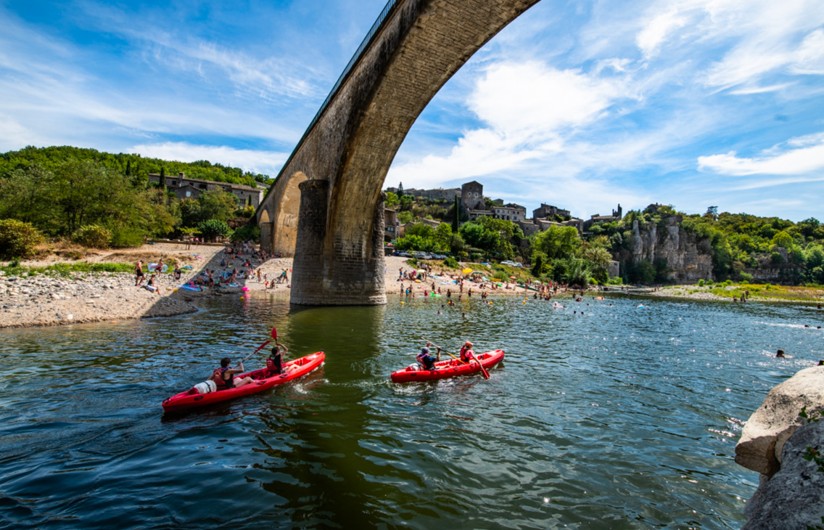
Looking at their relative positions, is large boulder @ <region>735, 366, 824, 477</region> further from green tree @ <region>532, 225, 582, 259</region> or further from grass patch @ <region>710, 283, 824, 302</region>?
green tree @ <region>532, 225, 582, 259</region>

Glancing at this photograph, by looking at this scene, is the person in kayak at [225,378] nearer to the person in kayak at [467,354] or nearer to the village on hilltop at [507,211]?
the person in kayak at [467,354]

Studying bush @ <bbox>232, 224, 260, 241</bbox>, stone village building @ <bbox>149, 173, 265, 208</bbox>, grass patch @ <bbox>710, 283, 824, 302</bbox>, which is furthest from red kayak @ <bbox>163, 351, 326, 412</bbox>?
stone village building @ <bbox>149, 173, 265, 208</bbox>

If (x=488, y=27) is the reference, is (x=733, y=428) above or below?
below

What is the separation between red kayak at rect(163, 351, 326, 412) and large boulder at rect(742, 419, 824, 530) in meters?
7.94

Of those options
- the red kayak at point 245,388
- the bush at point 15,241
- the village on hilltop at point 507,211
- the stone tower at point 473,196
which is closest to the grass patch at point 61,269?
the bush at point 15,241

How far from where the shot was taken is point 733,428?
25.6 ft

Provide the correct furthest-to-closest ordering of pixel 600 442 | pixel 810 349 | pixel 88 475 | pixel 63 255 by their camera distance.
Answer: pixel 63 255
pixel 810 349
pixel 600 442
pixel 88 475

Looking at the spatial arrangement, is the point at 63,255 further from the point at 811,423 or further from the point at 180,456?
the point at 811,423

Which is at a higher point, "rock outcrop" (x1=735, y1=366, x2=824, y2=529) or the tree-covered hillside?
the tree-covered hillside

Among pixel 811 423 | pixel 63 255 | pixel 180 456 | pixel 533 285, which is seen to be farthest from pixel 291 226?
pixel 811 423

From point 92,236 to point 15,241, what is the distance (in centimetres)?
714

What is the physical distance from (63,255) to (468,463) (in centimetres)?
3272

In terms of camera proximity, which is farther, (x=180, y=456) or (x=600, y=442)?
(x=600, y=442)

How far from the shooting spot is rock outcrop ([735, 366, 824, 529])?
2506mm
